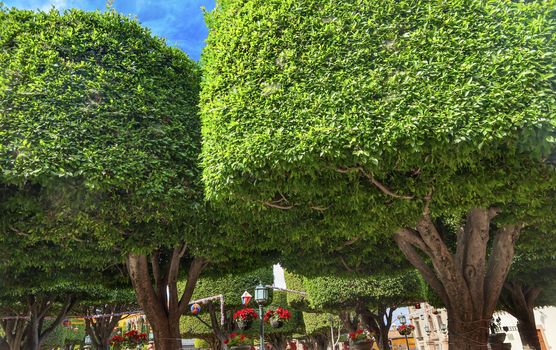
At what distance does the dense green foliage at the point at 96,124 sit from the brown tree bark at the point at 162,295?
76.9 inches

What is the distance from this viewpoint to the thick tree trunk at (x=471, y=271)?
7.64 meters

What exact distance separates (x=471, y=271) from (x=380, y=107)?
15.2ft

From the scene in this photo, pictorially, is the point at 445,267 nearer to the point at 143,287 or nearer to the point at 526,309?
the point at 143,287

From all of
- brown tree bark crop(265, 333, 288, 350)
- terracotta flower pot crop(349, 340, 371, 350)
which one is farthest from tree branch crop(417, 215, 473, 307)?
brown tree bark crop(265, 333, 288, 350)

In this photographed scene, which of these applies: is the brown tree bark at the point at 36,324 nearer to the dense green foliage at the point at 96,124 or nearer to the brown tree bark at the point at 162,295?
the brown tree bark at the point at 162,295

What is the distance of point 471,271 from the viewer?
8.02 m

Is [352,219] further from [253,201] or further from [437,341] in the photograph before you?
[437,341]

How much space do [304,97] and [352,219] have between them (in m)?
2.53

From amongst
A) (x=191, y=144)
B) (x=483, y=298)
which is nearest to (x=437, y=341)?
(x=483, y=298)

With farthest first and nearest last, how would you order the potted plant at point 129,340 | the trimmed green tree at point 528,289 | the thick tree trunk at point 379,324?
the thick tree trunk at point 379,324 → the potted plant at point 129,340 → the trimmed green tree at point 528,289

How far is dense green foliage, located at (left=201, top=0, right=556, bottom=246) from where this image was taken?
529cm

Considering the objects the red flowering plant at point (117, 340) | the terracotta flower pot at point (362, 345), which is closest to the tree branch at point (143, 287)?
the terracotta flower pot at point (362, 345)

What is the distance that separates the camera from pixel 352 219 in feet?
23.5

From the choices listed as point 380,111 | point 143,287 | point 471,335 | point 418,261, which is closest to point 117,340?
point 143,287
